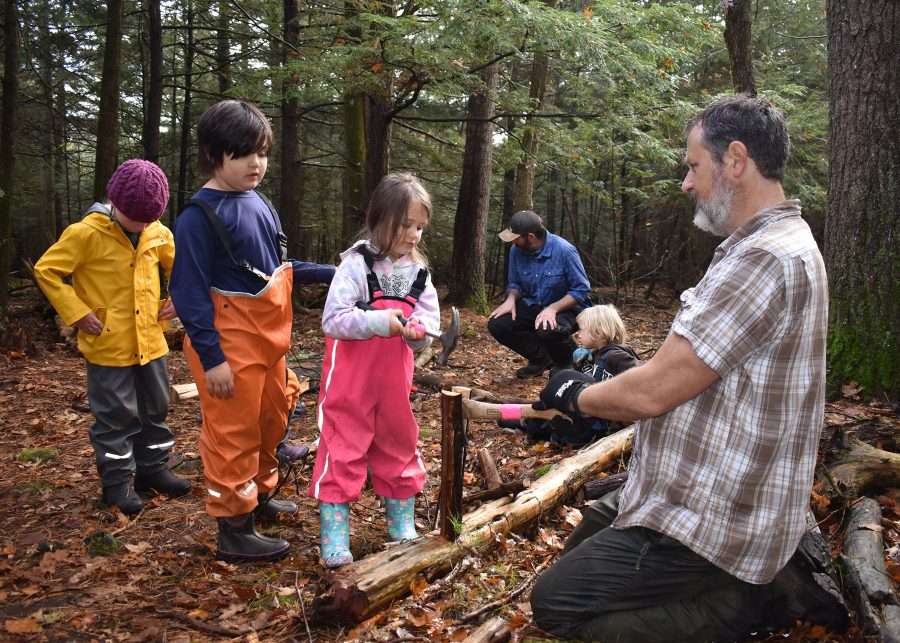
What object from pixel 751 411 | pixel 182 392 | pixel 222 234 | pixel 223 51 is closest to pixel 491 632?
pixel 751 411

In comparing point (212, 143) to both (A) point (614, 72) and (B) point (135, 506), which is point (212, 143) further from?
(A) point (614, 72)

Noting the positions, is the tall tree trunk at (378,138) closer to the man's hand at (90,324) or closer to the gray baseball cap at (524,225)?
the gray baseball cap at (524,225)

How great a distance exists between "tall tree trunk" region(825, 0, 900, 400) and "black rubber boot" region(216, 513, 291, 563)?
4.16 metres

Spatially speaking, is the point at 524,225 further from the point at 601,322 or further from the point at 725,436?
the point at 725,436

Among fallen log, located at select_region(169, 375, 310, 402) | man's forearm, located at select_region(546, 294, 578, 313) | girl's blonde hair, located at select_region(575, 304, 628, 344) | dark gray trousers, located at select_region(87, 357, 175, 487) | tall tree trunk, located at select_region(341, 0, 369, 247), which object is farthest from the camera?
tall tree trunk, located at select_region(341, 0, 369, 247)

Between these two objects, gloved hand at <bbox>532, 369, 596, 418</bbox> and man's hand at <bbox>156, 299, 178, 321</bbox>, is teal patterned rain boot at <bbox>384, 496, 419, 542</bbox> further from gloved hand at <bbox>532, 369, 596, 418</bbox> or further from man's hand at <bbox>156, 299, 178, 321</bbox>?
man's hand at <bbox>156, 299, 178, 321</bbox>

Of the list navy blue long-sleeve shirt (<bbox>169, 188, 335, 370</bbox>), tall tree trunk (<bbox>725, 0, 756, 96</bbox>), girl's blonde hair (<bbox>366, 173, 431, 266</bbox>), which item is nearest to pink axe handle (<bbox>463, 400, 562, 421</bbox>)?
girl's blonde hair (<bbox>366, 173, 431, 266</bbox>)

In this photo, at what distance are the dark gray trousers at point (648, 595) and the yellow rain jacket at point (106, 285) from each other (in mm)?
3075

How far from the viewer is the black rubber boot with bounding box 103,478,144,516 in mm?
4199

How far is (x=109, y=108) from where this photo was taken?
1055 cm

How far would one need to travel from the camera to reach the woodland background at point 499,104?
4.83 m

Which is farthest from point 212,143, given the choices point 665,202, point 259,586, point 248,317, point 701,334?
point 665,202

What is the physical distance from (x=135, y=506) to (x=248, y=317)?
5.63ft

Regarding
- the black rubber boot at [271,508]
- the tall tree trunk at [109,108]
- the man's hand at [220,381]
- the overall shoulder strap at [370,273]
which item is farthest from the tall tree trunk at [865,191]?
the tall tree trunk at [109,108]
